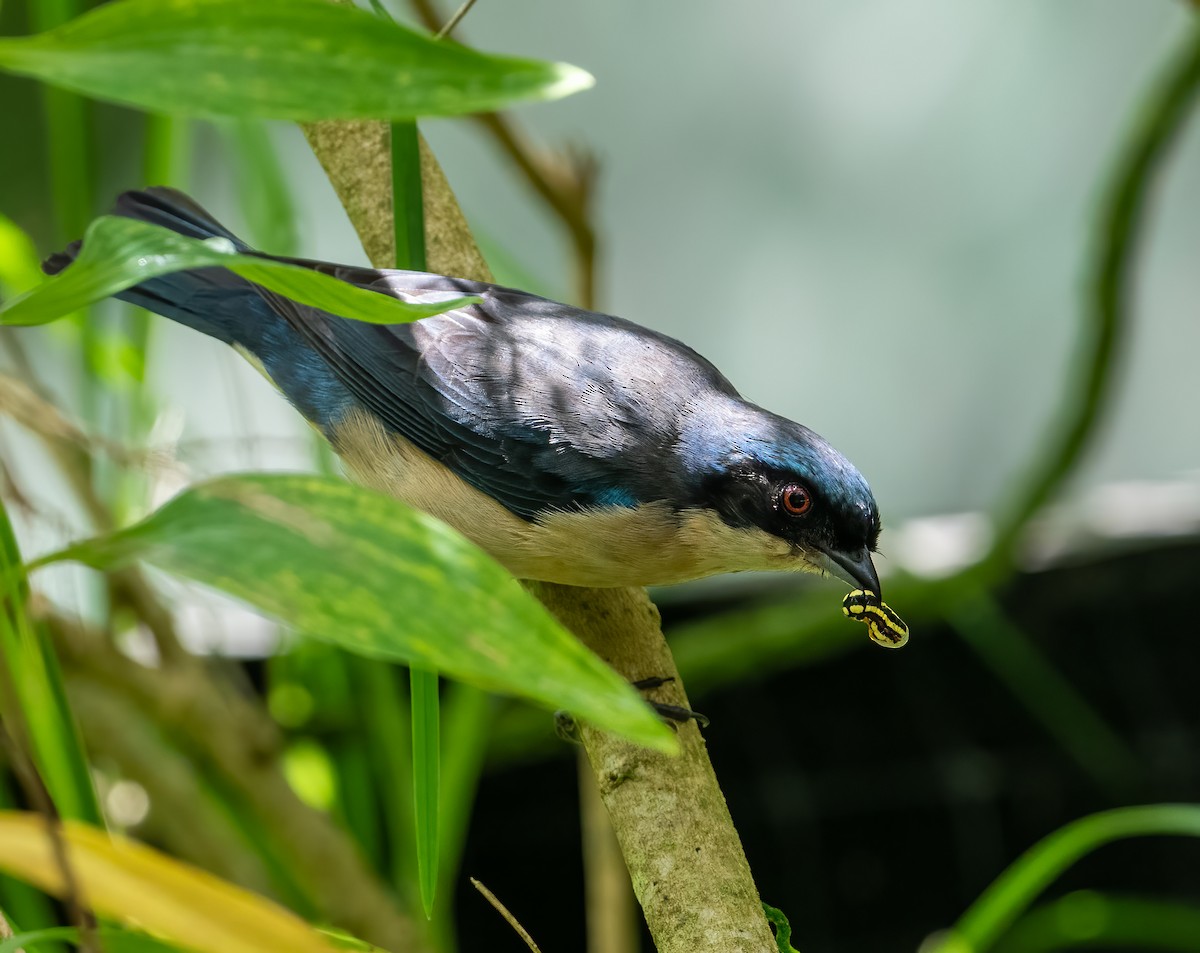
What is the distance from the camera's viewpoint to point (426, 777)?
165 cm

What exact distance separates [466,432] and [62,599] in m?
1.51

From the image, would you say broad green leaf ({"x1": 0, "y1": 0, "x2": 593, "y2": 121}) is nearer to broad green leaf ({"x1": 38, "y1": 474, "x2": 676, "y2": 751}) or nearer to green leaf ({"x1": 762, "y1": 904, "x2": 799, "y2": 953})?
broad green leaf ({"x1": 38, "y1": 474, "x2": 676, "y2": 751})

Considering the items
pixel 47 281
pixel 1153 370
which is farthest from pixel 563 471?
pixel 1153 370

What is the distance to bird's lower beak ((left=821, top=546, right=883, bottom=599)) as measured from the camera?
234 cm

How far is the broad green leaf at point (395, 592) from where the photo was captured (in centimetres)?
85

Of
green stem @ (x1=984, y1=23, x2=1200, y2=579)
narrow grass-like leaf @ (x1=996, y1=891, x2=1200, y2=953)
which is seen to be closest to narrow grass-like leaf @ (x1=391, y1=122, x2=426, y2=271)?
green stem @ (x1=984, y1=23, x2=1200, y2=579)

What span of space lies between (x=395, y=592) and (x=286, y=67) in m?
0.48

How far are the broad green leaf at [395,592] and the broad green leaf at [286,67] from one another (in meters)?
0.33

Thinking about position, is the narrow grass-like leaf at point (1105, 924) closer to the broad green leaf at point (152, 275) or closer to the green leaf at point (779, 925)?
the green leaf at point (779, 925)

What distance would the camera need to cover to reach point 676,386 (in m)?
2.43

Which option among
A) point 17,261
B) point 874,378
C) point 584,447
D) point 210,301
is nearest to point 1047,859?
point 584,447

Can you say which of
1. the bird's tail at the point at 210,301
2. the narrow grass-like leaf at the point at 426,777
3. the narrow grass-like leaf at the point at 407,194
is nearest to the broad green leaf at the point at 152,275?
the narrow grass-like leaf at the point at 426,777

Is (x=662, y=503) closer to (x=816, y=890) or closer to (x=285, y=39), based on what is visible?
(x=285, y=39)

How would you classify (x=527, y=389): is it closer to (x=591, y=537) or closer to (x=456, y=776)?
(x=591, y=537)
